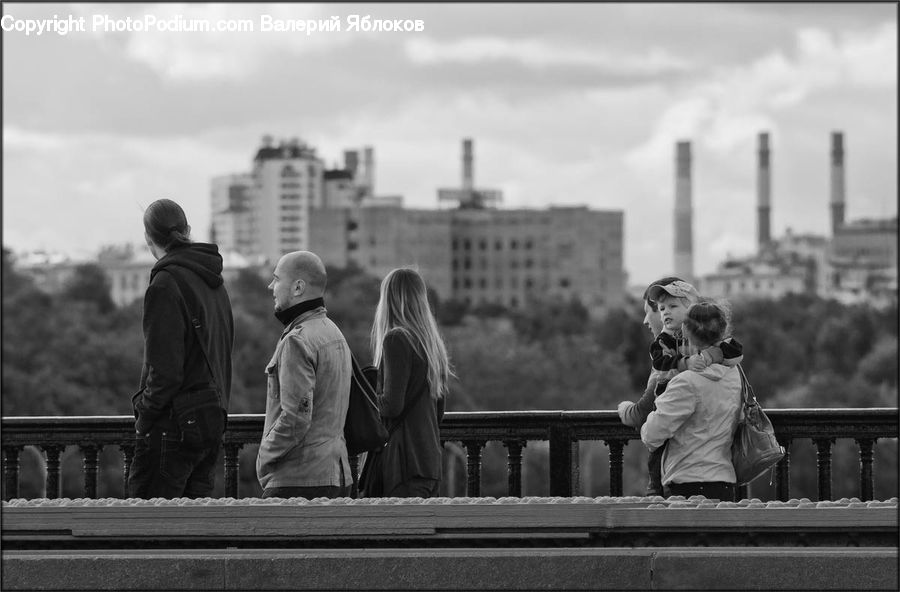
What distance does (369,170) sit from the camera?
19825 centimetres

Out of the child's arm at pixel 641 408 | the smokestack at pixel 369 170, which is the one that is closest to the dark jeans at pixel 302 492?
the child's arm at pixel 641 408

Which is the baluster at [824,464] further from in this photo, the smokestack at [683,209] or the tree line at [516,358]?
the smokestack at [683,209]

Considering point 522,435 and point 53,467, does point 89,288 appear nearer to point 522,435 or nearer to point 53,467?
point 53,467

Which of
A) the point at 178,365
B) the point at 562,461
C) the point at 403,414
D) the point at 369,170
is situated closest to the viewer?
the point at 178,365

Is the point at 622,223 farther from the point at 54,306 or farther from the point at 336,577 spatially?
the point at 336,577

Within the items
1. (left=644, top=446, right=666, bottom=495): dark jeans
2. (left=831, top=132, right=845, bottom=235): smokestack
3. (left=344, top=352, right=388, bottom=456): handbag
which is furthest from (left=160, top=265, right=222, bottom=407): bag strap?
(left=831, top=132, right=845, bottom=235): smokestack

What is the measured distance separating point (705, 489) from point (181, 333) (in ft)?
7.43

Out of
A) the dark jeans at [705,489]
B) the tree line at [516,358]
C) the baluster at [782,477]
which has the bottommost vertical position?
the tree line at [516,358]

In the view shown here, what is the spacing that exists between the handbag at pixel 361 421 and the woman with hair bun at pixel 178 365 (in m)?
0.53

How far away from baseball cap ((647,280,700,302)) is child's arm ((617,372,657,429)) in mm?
337

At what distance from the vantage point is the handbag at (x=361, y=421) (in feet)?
27.2

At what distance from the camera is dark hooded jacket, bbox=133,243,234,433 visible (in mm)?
8008

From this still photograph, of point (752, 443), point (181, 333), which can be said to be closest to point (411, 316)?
point (181, 333)

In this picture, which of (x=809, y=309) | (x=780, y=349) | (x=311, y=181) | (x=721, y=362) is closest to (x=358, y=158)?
(x=311, y=181)
